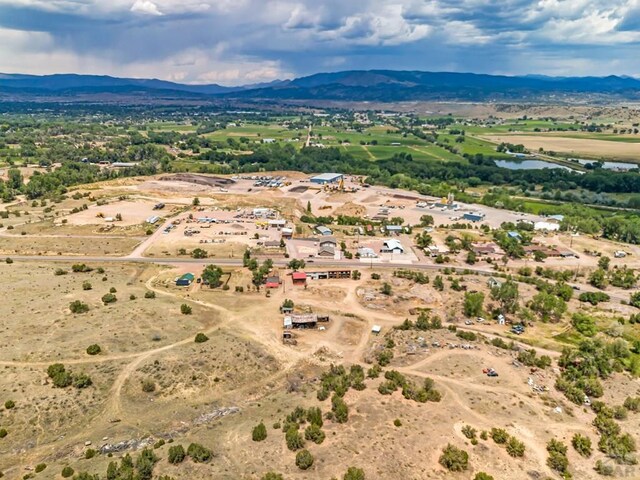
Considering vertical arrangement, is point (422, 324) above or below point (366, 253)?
below

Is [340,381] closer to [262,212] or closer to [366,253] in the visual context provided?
[366,253]

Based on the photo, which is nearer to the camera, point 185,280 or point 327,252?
point 185,280

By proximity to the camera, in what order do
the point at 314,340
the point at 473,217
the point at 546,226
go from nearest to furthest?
1. the point at 314,340
2. the point at 546,226
3. the point at 473,217

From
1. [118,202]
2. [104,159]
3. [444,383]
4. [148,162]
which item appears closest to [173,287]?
[444,383]

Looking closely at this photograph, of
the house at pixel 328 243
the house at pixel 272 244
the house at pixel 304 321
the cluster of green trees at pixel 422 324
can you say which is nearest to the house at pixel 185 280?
the house at pixel 272 244

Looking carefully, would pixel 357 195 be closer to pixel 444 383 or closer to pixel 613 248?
pixel 613 248

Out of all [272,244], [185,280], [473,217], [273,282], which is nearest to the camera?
[185,280]

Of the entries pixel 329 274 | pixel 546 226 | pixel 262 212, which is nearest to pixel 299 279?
pixel 329 274
